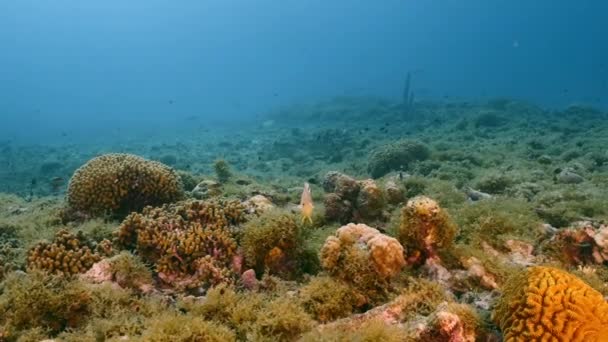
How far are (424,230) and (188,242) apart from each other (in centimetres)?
317

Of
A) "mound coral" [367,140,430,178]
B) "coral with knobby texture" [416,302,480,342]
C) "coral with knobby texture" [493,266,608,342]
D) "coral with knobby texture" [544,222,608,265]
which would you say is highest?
"coral with knobby texture" [493,266,608,342]

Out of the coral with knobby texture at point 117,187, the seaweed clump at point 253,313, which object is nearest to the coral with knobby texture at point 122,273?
the seaweed clump at point 253,313

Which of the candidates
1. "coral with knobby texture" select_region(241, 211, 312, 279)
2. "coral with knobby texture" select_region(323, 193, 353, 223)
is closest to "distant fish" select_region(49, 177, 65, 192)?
"coral with knobby texture" select_region(323, 193, 353, 223)

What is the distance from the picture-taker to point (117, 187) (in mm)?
7566

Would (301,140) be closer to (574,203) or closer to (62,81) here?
(574,203)

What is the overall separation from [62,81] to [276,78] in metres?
85.1

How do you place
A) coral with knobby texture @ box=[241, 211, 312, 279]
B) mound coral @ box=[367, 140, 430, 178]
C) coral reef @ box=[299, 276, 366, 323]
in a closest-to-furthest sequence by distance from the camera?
coral reef @ box=[299, 276, 366, 323], coral with knobby texture @ box=[241, 211, 312, 279], mound coral @ box=[367, 140, 430, 178]

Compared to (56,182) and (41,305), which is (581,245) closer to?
(41,305)

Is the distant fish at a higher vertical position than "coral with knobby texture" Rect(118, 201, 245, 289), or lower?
lower

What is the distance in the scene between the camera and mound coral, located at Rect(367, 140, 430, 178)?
1535 cm

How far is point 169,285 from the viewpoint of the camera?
5.68 metres

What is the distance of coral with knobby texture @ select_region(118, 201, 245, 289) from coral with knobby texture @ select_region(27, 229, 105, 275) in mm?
606

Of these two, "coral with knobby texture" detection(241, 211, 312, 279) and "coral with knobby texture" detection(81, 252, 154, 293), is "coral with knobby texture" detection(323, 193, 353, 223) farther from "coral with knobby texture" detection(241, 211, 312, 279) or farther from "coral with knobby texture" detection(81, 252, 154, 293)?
"coral with knobby texture" detection(81, 252, 154, 293)

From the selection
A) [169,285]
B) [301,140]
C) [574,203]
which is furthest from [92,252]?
[301,140]
